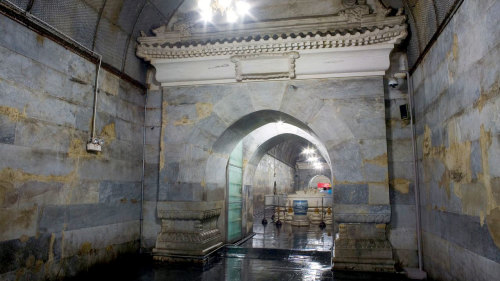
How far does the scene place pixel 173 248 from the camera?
18.9 ft

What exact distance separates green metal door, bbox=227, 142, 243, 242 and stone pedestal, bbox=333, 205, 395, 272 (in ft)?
9.68

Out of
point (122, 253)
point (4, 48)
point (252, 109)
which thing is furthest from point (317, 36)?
point (122, 253)

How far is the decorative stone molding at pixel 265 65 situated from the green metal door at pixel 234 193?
2.28 meters

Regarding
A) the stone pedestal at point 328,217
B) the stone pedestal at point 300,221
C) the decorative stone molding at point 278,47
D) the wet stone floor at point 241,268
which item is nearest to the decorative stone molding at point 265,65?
the decorative stone molding at point 278,47

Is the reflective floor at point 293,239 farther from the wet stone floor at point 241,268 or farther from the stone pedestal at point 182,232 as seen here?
the stone pedestal at point 182,232

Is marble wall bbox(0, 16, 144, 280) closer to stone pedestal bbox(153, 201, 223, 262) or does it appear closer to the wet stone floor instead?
the wet stone floor

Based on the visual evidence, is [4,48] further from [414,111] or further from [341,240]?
[414,111]

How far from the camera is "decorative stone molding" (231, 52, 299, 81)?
5758mm

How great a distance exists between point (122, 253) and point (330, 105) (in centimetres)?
417

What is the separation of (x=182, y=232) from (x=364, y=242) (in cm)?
297

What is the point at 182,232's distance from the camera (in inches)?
231

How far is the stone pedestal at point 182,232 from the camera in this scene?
574 centimetres

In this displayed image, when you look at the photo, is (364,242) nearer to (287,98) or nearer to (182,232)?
(287,98)

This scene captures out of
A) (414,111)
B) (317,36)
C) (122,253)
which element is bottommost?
(122,253)
